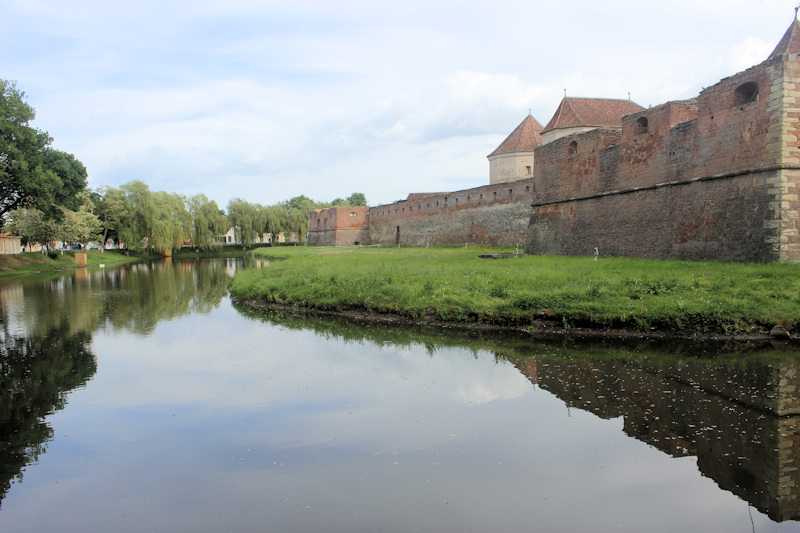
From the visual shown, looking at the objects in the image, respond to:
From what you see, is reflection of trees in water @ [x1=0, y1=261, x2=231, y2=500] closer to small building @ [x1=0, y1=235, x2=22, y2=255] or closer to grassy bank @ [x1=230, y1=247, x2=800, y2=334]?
grassy bank @ [x1=230, y1=247, x2=800, y2=334]

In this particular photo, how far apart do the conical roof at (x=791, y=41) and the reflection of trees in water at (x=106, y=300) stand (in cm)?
1590

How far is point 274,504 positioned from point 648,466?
2.79 m

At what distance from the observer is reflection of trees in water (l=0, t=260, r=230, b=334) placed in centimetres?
1130

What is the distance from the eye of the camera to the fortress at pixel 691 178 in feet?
33.5

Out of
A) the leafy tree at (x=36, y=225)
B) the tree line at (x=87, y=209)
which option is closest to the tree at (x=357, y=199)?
the tree line at (x=87, y=209)

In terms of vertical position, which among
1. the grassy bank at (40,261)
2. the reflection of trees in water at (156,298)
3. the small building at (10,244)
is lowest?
the reflection of trees in water at (156,298)

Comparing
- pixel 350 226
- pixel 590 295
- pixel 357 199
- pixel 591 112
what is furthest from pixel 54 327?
pixel 357 199

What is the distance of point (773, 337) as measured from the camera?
8.19 meters

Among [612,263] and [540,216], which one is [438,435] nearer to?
[612,263]

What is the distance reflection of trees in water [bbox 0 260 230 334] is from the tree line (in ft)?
12.3

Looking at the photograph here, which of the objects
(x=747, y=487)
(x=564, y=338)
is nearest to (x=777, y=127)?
(x=564, y=338)

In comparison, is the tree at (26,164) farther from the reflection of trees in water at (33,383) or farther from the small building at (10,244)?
the small building at (10,244)

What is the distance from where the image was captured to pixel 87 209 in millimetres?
33844

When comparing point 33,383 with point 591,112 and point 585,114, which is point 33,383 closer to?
point 585,114
